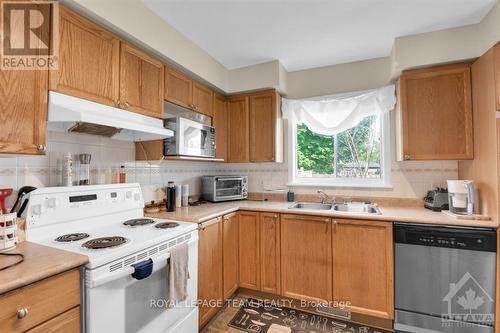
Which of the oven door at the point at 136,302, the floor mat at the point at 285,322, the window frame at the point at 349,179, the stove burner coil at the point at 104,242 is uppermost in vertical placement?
the window frame at the point at 349,179

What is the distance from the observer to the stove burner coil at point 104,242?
1.21 m

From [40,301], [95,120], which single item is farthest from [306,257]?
[95,120]

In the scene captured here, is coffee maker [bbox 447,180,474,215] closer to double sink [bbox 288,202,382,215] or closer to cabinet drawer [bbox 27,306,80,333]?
double sink [bbox 288,202,382,215]

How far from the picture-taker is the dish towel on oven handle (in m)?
1.47

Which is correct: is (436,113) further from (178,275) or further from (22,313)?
(22,313)

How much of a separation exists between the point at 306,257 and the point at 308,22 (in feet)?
6.73

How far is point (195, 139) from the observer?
2.26 m

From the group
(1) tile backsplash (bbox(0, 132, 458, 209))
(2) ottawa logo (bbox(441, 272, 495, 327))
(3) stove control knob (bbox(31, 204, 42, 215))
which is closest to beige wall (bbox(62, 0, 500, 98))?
(1) tile backsplash (bbox(0, 132, 458, 209))

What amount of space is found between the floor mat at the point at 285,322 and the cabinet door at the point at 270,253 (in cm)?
19

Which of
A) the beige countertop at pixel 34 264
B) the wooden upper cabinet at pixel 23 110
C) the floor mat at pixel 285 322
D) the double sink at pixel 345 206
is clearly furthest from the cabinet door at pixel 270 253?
the wooden upper cabinet at pixel 23 110

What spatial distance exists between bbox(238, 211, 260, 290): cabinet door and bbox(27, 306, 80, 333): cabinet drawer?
5.03ft

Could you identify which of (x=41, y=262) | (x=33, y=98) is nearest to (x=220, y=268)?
(x=41, y=262)

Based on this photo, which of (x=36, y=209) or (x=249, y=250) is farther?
(x=249, y=250)

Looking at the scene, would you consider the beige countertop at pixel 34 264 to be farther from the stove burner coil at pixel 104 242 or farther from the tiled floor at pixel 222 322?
the tiled floor at pixel 222 322
